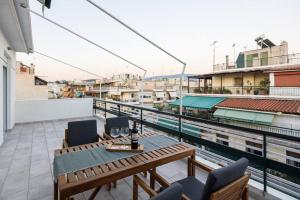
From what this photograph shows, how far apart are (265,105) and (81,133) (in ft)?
41.1

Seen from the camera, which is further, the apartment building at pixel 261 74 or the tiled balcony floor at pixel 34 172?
the apartment building at pixel 261 74

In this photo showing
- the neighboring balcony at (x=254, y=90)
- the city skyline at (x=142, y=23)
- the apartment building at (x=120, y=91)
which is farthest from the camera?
the apartment building at (x=120, y=91)

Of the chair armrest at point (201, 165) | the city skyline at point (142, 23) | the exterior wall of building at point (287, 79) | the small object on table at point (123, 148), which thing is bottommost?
the chair armrest at point (201, 165)

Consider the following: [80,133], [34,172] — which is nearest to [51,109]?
[34,172]

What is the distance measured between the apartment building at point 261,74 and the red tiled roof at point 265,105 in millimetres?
750

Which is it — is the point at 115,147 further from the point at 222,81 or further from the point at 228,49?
the point at 228,49

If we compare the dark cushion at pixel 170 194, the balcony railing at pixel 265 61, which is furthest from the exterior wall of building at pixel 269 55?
the dark cushion at pixel 170 194

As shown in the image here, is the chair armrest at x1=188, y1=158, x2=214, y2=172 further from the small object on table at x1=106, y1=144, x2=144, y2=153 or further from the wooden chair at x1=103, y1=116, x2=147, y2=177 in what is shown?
the wooden chair at x1=103, y1=116, x2=147, y2=177

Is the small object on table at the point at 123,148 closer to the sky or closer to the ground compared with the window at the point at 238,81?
closer to the ground

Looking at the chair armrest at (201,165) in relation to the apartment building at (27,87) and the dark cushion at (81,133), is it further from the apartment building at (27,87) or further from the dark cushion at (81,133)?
the apartment building at (27,87)

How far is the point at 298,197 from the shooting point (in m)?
2.26

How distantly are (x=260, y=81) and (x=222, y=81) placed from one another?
343 cm

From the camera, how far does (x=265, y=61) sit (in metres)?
16.9

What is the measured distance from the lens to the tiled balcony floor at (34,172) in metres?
2.58
